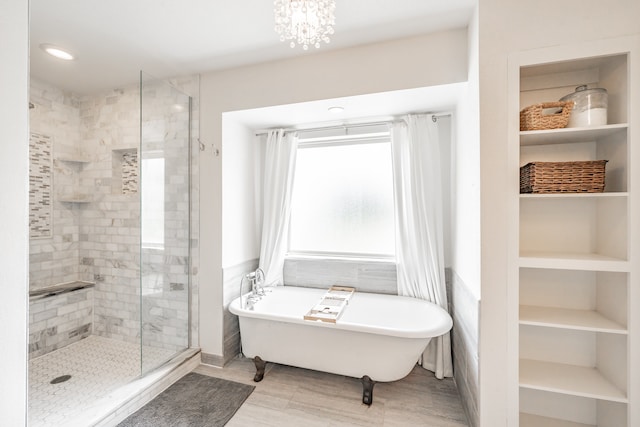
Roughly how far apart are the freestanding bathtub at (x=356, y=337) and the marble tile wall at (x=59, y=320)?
1815 millimetres

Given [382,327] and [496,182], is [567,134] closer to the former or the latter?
[496,182]

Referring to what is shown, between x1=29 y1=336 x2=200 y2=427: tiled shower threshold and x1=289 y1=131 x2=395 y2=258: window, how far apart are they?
1585 millimetres

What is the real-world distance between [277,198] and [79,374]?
Answer: 2.22 metres

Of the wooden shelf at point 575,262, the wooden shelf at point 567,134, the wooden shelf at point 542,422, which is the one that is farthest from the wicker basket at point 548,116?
the wooden shelf at point 542,422

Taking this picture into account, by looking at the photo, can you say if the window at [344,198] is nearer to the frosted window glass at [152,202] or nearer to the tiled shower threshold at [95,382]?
the frosted window glass at [152,202]

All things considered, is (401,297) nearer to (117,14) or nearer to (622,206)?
(622,206)

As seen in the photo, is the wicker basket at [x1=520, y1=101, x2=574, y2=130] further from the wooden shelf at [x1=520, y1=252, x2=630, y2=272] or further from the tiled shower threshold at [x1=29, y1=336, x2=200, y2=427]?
the tiled shower threshold at [x1=29, y1=336, x2=200, y2=427]

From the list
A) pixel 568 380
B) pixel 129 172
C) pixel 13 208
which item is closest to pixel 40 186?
pixel 129 172

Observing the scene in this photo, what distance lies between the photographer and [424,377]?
7.47 feet

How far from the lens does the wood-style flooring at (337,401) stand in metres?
1.82

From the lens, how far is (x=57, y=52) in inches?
84.4

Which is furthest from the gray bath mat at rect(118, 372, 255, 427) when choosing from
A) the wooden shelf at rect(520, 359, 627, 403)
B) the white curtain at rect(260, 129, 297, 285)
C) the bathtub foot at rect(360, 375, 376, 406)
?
the wooden shelf at rect(520, 359, 627, 403)

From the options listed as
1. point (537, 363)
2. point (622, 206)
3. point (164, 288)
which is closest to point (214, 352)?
point (164, 288)

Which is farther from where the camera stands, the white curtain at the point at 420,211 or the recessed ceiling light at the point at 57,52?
the white curtain at the point at 420,211
